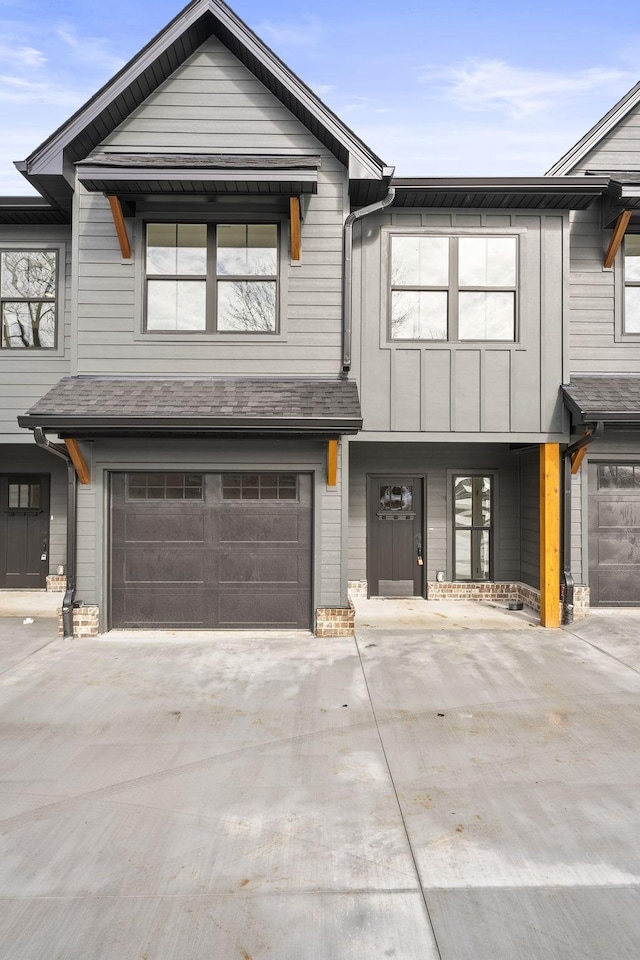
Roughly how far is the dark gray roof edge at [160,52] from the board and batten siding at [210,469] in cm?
365

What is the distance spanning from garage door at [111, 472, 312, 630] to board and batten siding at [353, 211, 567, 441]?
1726 millimetres

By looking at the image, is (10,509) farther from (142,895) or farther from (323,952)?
(323,952)

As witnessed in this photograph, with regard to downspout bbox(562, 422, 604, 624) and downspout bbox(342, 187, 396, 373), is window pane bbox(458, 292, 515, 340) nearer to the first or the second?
downspout bbox(342, 187, 396, 373)

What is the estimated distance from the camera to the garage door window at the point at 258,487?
7465 millimetres

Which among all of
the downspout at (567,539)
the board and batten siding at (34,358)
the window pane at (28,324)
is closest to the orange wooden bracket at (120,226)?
the board and batten siding at (34,358)

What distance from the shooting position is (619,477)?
8609mm

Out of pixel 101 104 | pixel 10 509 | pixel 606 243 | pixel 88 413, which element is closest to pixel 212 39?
pixel 101 104

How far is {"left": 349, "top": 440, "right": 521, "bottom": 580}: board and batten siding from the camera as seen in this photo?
9.31 meters

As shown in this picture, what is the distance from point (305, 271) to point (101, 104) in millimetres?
3211

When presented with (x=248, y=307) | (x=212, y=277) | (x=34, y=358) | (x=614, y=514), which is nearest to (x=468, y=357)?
(x=248, y=307)

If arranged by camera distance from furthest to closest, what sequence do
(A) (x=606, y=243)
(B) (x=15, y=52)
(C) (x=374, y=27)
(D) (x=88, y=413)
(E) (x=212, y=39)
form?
(B) (x=15, y=52)
(C) (x=374, y=27)
(A) (x=606, y=243)
(E) (x=212, y=39)
(D) (x=88, y=413)

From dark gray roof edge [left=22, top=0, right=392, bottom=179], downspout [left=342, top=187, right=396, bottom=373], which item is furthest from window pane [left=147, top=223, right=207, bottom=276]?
downspout [left=342, top=187, right=396, bottom=373]

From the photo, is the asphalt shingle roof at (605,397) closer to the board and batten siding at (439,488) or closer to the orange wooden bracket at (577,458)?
the orange wooden bracket at (577,458)

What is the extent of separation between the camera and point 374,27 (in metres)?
16.0
